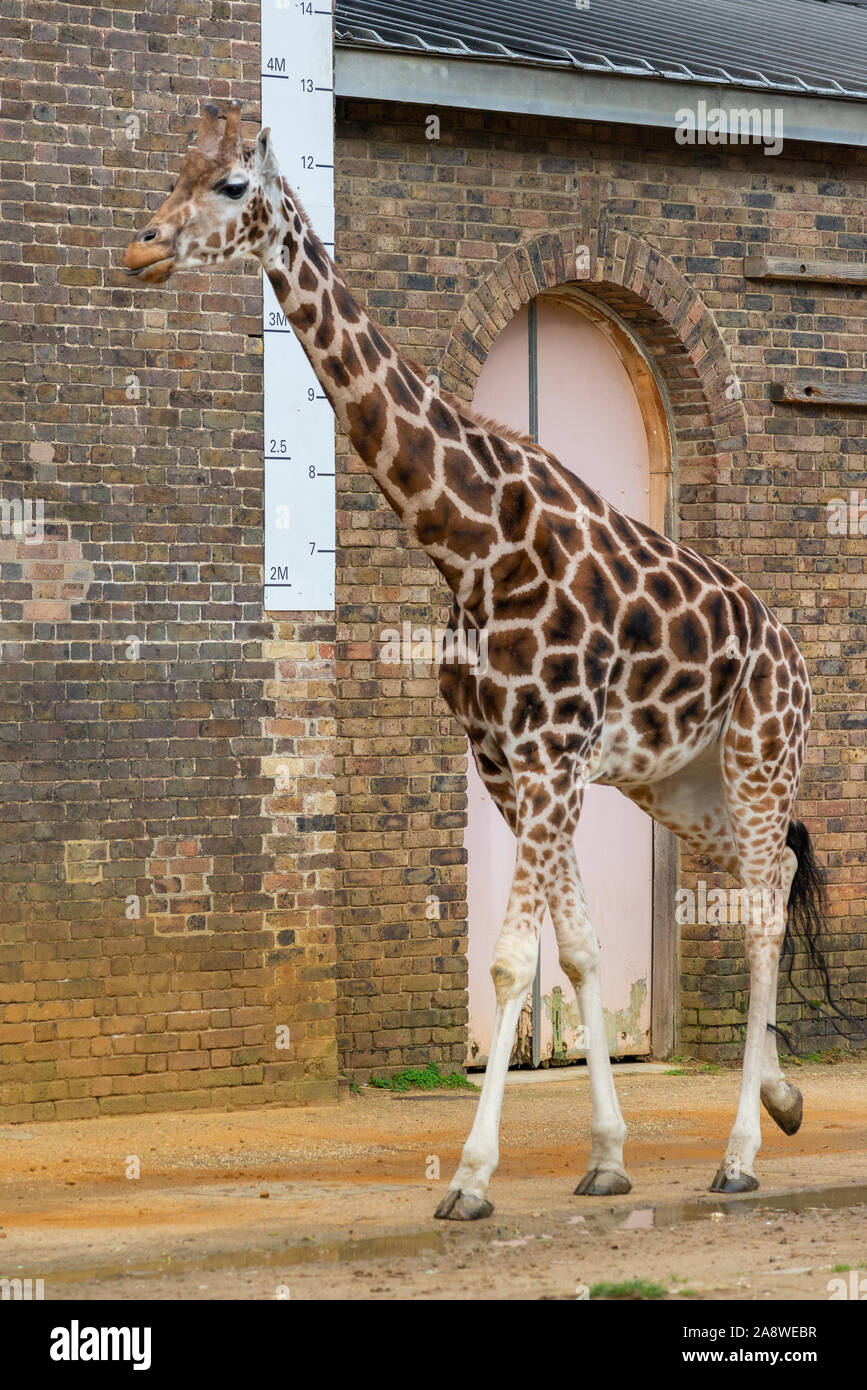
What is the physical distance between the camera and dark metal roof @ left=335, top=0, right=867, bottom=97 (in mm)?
10141

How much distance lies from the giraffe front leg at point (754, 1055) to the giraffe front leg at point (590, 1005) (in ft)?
1.35

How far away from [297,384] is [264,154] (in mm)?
2609

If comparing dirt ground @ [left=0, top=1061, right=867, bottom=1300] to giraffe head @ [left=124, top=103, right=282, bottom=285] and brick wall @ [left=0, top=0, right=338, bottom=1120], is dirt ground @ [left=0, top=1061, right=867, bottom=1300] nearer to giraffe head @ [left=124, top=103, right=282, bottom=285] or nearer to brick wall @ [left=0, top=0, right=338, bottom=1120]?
brick wall @ [left=0, top=0, right=338, bottom=1120]

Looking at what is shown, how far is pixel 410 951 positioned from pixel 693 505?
9.83ft

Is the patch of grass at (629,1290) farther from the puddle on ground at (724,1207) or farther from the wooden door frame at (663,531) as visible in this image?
the wooden door frame at (663,531)

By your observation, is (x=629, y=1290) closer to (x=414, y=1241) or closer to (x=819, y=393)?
(x=414, y=1241)

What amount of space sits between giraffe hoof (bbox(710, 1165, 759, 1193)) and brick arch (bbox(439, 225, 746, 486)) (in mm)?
4399

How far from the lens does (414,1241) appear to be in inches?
267

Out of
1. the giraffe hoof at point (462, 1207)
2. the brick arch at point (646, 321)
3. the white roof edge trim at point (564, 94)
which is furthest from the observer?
the brick arch at point (646, 321)

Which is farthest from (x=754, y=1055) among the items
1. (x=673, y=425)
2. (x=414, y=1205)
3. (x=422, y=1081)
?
(x=673, y=425)

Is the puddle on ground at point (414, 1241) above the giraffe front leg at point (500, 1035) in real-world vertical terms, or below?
below

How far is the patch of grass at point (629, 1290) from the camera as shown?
588cm

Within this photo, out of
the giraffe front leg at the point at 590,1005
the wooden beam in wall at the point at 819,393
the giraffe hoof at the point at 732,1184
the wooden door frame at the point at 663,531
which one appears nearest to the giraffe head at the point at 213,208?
the giraffe front leg at the point at 590,1005
